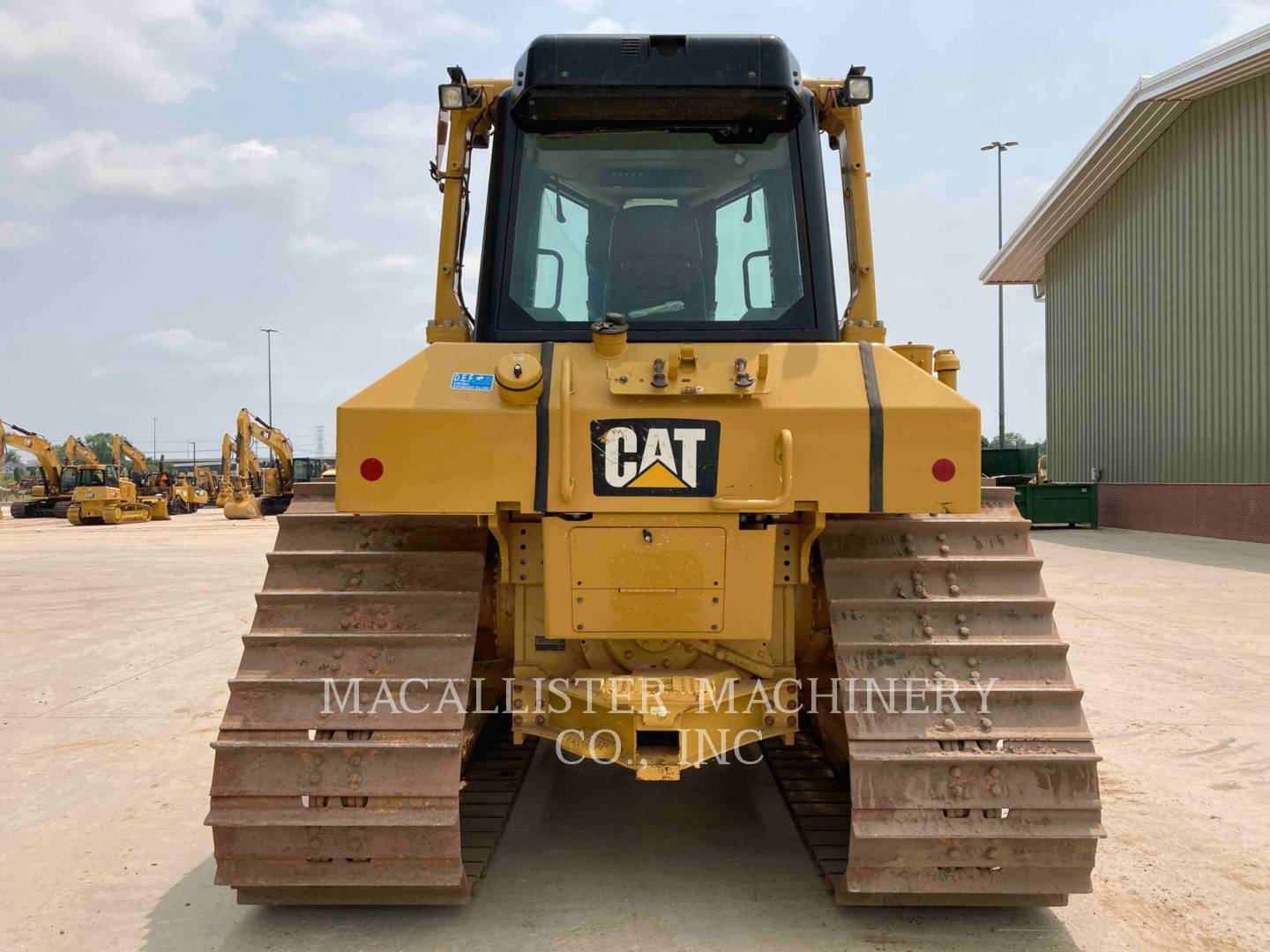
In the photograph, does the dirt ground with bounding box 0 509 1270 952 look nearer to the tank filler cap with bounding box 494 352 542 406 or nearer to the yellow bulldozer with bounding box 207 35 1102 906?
the yellow bulldozer with bounding box 207 35 1102 906

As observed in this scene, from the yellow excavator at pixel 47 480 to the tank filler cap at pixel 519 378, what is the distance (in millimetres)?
42237

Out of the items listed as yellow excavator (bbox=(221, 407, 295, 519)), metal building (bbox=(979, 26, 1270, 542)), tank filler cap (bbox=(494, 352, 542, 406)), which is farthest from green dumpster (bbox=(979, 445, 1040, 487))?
tank filler cap (bbox=(494, 352, 542, 406))

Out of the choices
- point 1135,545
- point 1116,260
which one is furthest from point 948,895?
point 1116,260

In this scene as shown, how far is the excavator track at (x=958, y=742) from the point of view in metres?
3.21

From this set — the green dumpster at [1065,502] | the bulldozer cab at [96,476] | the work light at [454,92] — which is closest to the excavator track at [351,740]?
the work light at [454,92]

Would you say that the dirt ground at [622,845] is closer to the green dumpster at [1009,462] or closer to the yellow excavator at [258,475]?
the green dumpster at [1009,462]

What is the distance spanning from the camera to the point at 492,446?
3326mm

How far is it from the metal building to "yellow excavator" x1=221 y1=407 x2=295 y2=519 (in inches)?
1068

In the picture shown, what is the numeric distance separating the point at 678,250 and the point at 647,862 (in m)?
2.42

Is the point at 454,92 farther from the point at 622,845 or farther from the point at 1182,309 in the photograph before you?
the point at 1182,309

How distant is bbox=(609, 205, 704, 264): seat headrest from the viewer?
406cm

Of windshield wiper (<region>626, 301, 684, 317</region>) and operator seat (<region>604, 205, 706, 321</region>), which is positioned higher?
operator seat (<region>604, 205, 706, 321</region>)

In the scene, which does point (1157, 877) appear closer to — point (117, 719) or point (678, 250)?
point (678, 250)

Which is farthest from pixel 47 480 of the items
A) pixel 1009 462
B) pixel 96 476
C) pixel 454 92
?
pixel 454 92
